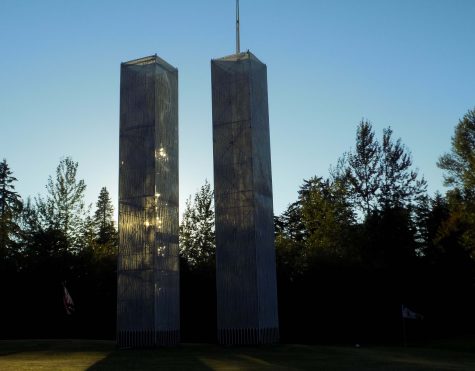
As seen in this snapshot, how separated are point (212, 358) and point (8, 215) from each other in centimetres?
2772

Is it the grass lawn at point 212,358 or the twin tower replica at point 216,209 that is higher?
the twin tower replica at point 216,209

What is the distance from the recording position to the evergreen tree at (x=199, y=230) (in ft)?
127

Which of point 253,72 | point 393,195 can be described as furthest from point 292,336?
point 253,72

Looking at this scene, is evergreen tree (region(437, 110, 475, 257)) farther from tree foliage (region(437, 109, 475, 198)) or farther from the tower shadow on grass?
the tower shadow on grass

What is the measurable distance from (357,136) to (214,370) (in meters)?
29.1

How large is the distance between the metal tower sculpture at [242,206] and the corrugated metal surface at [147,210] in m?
1.95

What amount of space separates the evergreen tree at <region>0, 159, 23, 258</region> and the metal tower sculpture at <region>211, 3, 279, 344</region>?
18096 mm

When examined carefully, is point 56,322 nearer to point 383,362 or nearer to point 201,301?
point 201,301

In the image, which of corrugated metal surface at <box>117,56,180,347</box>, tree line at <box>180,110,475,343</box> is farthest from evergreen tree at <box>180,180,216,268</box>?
corrugated metal surface at <box>117,56,180,347</box>

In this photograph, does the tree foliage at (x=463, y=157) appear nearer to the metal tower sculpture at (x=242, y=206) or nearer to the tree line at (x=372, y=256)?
the tree line at (x=372, y=256)

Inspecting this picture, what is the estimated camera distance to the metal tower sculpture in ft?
72.2

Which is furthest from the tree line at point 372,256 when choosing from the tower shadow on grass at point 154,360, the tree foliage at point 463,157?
the tower shadow on grass at point 154,360

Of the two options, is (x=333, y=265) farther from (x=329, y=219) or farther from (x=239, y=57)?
(x=239, y=57)

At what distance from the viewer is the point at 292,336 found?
3206 cm
